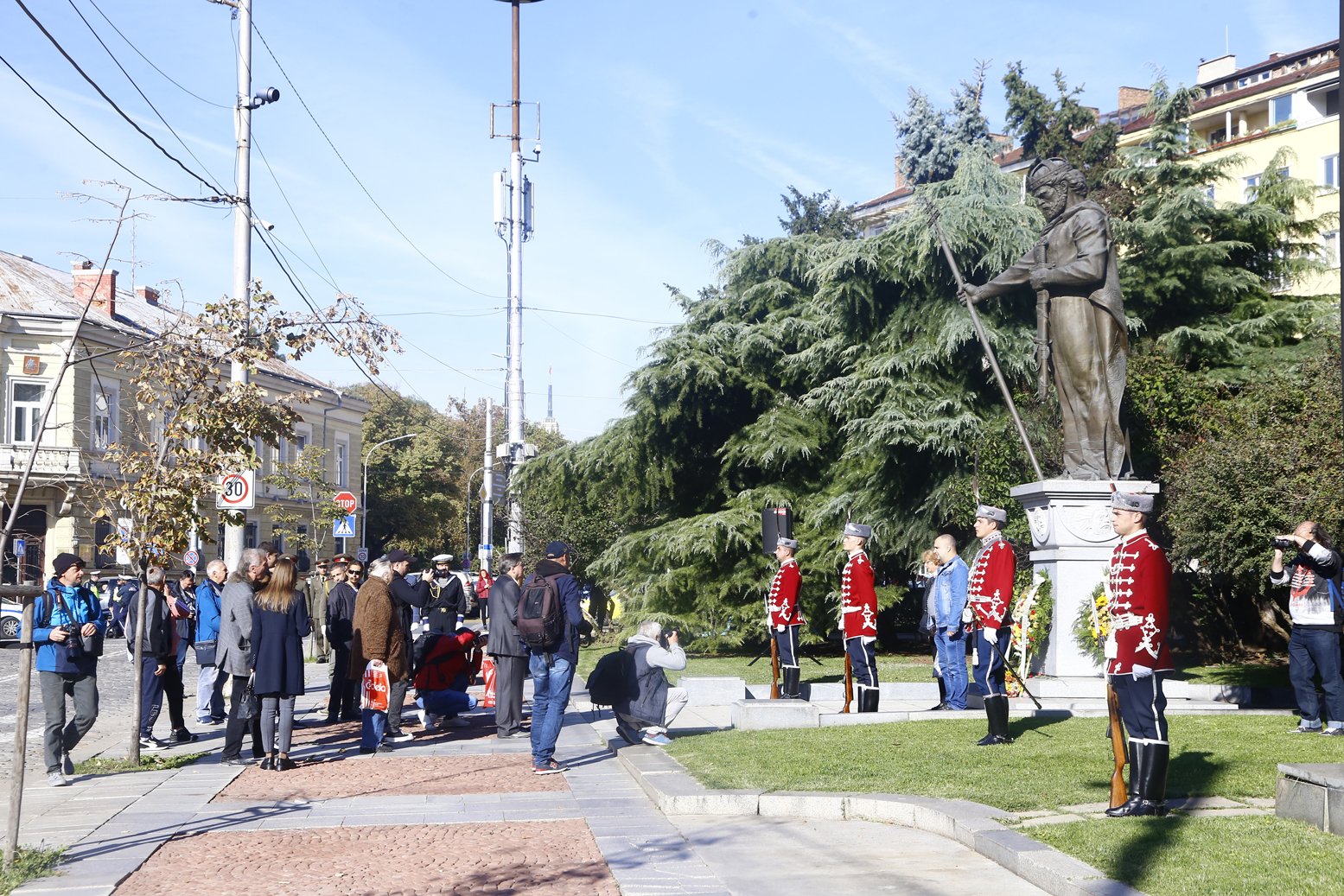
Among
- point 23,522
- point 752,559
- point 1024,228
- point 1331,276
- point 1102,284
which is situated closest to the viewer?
point 1102,284

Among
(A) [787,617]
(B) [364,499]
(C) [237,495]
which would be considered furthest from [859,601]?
(B) [364,499]

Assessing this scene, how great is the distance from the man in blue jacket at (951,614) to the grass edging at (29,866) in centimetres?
757

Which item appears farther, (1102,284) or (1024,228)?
(1024,228)

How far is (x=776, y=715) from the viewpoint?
42.5 feet

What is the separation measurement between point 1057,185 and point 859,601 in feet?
18.9

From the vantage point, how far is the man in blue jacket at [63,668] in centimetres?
1064

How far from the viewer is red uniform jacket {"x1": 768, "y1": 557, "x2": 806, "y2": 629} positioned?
45.5 ft

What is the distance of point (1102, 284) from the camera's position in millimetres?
15055

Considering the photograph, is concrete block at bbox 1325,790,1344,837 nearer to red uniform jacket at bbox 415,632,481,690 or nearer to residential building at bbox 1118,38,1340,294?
red uniform jacket at bbox 415,632,481,690

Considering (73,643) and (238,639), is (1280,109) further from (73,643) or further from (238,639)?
(73,643)

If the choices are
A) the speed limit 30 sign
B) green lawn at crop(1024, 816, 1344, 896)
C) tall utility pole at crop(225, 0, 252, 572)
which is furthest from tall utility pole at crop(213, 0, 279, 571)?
green lawn at crop(1024, 816, 1344, 896)

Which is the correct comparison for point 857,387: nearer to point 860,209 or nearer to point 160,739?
point 160,739

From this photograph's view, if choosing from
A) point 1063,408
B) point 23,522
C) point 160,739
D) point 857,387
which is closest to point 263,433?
point 160,739

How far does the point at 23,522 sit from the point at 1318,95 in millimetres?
46807
